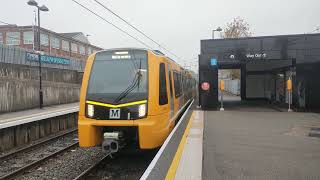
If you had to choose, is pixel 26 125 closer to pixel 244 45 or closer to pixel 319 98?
pixel 244 45

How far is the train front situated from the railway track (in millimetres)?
2043

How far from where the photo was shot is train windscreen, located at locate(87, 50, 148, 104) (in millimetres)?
8312

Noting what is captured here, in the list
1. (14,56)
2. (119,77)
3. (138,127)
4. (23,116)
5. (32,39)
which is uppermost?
(32,39)

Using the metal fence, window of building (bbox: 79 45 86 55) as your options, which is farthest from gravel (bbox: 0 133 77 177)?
window of building (bbox: 79 45 86 55)

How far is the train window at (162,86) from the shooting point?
8531 millimetres

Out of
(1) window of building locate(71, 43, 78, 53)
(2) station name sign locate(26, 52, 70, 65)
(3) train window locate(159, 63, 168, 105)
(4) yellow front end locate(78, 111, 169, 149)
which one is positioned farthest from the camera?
(1) window of building locate(71, 43, 78, 53)

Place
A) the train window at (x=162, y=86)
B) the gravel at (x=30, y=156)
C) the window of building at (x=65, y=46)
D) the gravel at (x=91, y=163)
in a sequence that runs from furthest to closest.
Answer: the window of building at (x=65, y=46) → the gravel at (x=30, y=156) → the train window at (x=162, y=86) → the gravel at (x=91, y=163)

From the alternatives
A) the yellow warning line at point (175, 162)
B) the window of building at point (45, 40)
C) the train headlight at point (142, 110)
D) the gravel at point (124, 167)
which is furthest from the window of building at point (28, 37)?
the train headlight at point (142, 110)

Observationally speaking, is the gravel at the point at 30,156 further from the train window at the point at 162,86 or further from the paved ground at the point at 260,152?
the paved ground at the point at 260,152

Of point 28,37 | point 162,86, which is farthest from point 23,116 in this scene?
point 28,37

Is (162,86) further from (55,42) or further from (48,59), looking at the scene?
(55,42)

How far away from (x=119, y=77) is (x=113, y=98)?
0.58m

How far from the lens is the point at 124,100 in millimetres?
8250

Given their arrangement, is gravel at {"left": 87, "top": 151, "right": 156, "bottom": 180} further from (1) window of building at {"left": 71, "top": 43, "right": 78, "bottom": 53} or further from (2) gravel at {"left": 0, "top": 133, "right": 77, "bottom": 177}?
(1) window of building at {"left": 71, "top": 43, "right": 78, "bottom": 53}
